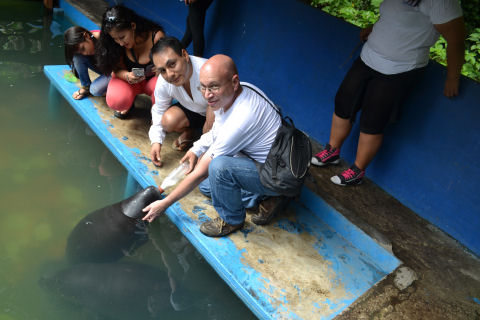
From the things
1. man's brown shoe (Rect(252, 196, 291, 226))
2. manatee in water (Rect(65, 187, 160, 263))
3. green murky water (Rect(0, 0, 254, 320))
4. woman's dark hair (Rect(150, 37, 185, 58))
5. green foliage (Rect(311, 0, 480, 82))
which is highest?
green foliage (Rect(311, 0, 480, 82))

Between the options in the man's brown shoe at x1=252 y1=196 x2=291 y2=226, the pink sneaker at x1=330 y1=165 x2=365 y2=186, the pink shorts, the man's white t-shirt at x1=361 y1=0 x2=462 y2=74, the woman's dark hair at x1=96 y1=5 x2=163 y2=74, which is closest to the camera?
the man's white t-shirt at x1=361 y1=0 x2=462 y2=74

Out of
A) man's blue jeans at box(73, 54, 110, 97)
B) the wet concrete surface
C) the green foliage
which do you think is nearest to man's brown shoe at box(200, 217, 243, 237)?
the wet concrete surface

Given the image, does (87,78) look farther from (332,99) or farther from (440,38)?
(440,38)

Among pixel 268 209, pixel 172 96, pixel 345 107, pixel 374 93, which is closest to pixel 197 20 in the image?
pixel 172 96

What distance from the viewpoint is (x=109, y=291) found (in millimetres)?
2414

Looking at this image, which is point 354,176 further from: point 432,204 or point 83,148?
point 83,148

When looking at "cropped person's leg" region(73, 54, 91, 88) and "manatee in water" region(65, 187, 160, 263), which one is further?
"cropped person's leg" region(73, 54, 91, 88)

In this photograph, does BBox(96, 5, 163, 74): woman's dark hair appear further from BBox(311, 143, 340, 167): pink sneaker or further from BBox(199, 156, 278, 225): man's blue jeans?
BBox(311, 143, 340, 167): pink sneaker

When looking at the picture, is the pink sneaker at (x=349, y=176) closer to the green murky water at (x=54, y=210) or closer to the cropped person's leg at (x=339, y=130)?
the cropped person's leg at (x=339, y=130)

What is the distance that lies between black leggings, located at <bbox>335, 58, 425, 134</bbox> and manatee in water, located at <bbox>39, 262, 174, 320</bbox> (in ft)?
6.15

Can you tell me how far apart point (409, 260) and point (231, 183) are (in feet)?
4.25

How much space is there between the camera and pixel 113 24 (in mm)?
3133

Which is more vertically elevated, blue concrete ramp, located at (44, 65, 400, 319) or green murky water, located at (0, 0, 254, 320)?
blue concrete ramp, located at (44, 65, 400, 319)

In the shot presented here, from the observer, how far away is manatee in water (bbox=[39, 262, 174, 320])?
7.89 ft
